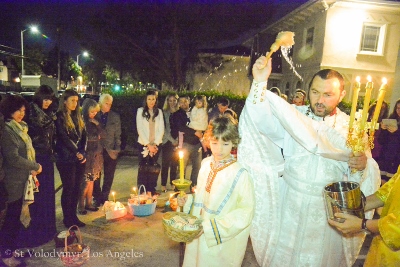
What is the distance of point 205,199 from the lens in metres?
2.61

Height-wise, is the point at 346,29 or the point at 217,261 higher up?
the point at 346,29

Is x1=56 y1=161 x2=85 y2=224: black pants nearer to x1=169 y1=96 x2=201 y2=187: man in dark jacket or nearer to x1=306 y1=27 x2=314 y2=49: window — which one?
x1=169 y1=96 x2=201 y2=187: man in dark jacket

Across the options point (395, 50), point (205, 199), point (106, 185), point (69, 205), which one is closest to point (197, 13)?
point (395, 50)

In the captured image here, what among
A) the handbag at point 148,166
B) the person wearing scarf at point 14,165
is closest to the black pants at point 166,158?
the handbag at point 148,166

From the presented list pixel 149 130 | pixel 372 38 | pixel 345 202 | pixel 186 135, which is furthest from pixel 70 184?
pixel 372 38

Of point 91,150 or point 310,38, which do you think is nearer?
point 91,150

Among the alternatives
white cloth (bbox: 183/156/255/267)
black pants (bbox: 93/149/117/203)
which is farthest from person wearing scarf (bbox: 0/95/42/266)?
white cloth (bbox: 183/156/255/267)

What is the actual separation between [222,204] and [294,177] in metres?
0.59

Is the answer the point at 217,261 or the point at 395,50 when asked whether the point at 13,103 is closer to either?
the point at 217,261

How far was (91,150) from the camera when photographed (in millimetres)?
5180

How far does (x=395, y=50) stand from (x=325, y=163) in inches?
613

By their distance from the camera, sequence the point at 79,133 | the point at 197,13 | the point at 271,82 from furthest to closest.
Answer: the point at 271,82
the point at 197,13
the point at 79,133

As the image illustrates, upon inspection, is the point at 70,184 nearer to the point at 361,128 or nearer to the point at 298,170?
the point at 298,170

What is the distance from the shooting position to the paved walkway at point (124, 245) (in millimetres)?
3930
